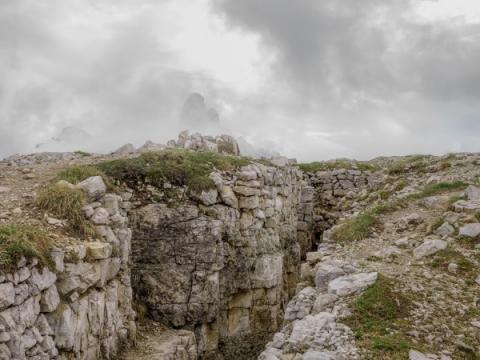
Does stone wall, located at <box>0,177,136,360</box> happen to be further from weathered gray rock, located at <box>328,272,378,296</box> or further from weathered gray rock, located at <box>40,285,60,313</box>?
weathered gray rock, located at <box>328,272,378,296</box>

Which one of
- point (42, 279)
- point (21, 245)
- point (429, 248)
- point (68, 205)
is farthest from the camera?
point (429, 248)

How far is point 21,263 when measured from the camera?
1009cm

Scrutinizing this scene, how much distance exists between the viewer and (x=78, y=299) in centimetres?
1196

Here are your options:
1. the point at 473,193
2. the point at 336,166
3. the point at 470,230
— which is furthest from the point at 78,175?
the point at 336,166

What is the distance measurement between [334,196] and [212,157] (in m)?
16.9

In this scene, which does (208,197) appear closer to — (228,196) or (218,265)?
(228,196)

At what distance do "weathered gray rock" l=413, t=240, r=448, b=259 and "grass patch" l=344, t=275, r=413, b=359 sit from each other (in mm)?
2547

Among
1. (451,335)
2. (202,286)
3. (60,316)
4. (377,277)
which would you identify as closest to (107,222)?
(60,316)

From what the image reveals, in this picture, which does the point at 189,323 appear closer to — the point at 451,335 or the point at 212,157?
the point at 212,157

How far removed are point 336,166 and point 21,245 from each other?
101 ft

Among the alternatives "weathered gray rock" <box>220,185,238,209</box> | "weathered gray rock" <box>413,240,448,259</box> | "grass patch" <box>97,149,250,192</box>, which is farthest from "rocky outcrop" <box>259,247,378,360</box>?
"grass patch" <box>97,149,250,192</box>

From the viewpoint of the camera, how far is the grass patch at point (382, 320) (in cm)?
880

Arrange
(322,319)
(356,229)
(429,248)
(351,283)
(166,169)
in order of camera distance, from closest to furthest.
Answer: (322,319), (351,283), (429,248), (356,229), (166,169)

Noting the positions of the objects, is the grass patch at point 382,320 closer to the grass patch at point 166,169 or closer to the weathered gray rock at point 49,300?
the weathered gray rock at point 49,300
